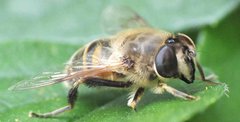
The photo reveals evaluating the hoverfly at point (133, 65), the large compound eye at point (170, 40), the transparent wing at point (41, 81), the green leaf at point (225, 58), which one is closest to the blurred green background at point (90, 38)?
the green leaf at point (225, 58)

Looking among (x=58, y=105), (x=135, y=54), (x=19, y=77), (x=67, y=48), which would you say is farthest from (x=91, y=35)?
(x=135, y=54)

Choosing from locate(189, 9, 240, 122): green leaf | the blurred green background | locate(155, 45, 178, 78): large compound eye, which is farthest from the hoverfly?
locate(189, 9, 240, 122): green leaf

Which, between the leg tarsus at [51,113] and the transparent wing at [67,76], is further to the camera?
the leg tarsus at [51,113]

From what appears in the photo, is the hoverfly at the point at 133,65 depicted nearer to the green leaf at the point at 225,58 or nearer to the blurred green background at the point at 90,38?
the blurred green background at the point at 90,38

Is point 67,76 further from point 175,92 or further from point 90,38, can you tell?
point 90,38

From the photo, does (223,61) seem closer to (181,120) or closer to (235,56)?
(235,56)

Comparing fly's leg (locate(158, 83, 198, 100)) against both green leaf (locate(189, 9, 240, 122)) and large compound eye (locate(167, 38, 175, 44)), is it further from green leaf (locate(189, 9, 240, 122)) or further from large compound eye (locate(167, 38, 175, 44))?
green leaf (locate(189, 9, 240, 122))

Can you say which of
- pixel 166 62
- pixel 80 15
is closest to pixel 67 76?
pixel 166 62
